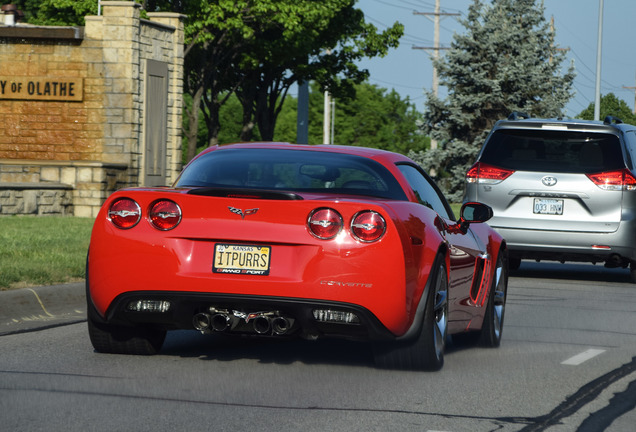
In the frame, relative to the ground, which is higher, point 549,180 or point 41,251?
point 549,180

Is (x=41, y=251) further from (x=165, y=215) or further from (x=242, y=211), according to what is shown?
(x=242, y=211)

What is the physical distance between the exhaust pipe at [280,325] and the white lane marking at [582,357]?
7.46 ft

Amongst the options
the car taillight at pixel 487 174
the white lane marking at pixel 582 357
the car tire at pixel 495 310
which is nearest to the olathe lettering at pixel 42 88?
the car taillight at pixel 487 174

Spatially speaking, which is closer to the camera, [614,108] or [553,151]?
[553,151]

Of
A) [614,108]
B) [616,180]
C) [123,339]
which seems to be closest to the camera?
[123,339]

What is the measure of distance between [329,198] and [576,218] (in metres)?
7.92

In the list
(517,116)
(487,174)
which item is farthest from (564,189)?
(517,116)

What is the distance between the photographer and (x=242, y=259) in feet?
22.8

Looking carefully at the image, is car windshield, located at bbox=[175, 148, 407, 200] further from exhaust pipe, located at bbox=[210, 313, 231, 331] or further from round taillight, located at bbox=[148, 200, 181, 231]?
exhaust pipe, located at bbox=[210, 313, 231, 331]

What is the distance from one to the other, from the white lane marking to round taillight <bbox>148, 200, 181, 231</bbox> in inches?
115

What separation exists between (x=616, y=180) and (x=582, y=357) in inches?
237

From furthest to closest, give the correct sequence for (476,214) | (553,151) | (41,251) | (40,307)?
1. (553,151)
2. (41,251)
3. (40,307)
4. (476,214)

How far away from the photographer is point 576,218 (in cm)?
1443

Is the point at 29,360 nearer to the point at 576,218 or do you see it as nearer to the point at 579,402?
the point at 579,402
